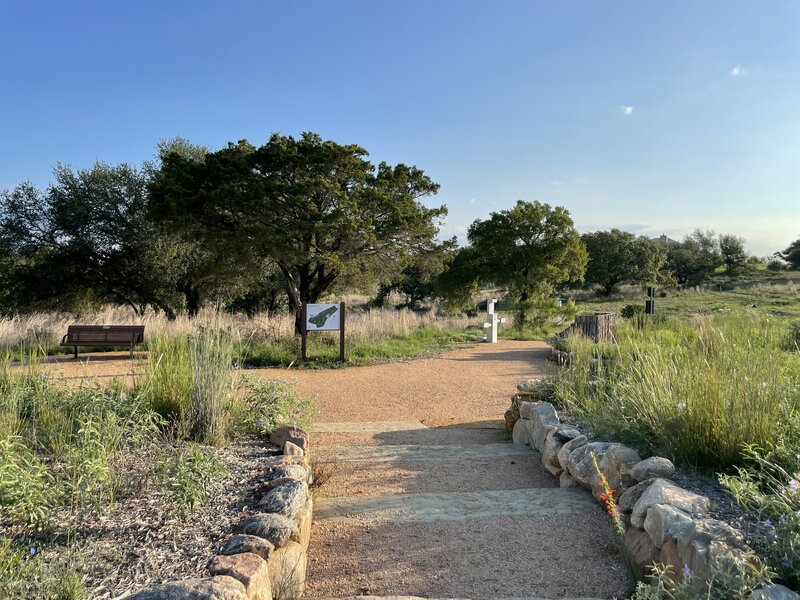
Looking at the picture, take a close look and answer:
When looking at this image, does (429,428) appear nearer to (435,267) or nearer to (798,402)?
(798,402)

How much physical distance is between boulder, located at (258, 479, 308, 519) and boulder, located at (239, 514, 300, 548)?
0.52ft

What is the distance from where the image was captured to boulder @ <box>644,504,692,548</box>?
8.63 ft

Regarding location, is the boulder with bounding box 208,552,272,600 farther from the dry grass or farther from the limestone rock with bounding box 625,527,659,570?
the dry grass

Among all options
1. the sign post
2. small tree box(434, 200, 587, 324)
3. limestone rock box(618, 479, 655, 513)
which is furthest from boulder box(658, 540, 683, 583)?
small tree box(434, 200, 587, 324)

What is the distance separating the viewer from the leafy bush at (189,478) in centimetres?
292

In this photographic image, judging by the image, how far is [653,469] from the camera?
11.2 feet

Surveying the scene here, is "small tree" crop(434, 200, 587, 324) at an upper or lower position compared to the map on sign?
upper

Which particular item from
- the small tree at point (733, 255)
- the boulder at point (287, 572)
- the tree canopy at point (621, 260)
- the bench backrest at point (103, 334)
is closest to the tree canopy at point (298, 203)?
the bench backrest at point (103, 334)

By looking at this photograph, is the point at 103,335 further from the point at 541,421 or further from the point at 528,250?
the point at 528,250

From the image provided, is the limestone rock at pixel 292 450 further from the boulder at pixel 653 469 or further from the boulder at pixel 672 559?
the boulder at pixel 672 559

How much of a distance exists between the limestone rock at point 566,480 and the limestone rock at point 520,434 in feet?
4.14

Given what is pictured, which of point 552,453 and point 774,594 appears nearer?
point 774,594

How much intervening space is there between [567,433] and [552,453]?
234 mm

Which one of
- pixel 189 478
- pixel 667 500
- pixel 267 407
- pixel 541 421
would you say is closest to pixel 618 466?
pixel 667 500
